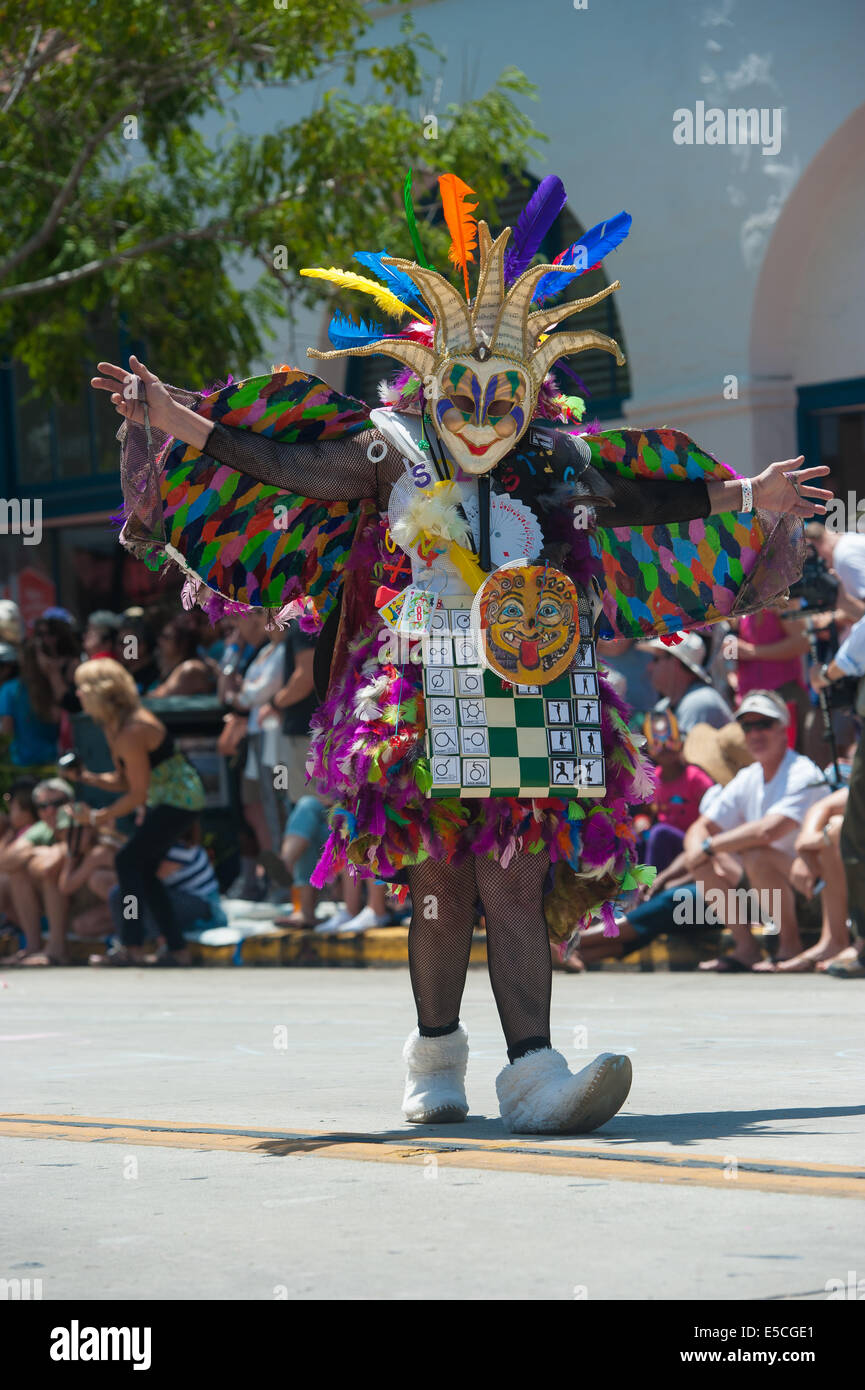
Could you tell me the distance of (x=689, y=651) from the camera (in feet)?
37.7

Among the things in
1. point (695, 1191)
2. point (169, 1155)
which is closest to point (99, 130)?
point (169, 1155)

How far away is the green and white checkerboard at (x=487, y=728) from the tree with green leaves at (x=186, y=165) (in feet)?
27.6

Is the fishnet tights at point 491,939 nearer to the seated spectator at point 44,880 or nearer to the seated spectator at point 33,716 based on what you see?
the seated spectator at point 44,880

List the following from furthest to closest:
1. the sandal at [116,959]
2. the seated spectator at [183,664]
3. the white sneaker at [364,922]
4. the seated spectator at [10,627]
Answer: the seated spectator at [10,627] < the seated spectator at [183,664] < the sandal at [116,959] < the white sneaker at [364,922]

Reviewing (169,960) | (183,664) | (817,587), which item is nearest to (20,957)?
(169,960)

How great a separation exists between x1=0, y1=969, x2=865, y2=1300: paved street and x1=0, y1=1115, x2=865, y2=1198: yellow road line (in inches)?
0.5

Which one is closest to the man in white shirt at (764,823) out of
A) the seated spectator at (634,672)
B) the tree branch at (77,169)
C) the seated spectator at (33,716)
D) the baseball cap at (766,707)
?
the baseball cap at (766,707)

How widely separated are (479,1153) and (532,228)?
2.46 meters

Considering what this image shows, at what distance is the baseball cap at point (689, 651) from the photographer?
1129 centimetres

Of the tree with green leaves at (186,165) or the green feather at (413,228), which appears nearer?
the green feather at (413,228)

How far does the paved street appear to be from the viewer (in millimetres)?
3471

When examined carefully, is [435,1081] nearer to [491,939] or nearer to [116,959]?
[491,939]

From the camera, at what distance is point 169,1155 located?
15.9ft

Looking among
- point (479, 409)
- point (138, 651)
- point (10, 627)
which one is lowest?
point (138, 651)
